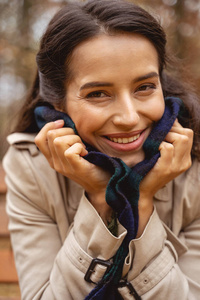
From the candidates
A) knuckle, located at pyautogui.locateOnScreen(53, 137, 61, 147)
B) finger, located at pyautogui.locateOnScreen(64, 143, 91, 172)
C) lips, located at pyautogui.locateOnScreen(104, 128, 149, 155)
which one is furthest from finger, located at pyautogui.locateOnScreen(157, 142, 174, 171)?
knuckle, located at pyautogui.locateOnScreen(53, 137, 61, 147)

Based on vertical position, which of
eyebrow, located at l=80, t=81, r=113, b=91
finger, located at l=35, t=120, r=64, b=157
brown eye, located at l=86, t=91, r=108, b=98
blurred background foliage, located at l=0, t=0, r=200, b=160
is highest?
eyebrow, located at l=80, t=81, r=113, b=91

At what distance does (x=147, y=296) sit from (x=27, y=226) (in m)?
0.78

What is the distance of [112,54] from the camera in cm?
161

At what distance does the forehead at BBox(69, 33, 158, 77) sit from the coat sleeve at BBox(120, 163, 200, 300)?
2.52 feet

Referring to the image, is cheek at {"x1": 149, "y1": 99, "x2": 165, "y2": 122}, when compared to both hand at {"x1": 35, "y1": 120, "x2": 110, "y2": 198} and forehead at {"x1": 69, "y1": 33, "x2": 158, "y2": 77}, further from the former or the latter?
hand at {"x1": 35, "y1": 120, "x2": 110, "y2": 198}

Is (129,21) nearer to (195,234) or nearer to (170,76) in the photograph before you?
(170,76)

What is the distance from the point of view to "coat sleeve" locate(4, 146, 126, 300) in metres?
1.69

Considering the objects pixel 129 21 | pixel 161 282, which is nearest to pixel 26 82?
pixel 129 21

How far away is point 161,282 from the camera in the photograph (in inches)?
65.5

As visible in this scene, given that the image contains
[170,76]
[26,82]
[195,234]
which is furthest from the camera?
[26,82]

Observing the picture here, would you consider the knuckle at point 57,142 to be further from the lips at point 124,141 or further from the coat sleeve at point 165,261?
the coat sleeve at point 165,261

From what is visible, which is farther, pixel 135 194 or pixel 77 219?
pixel 77 219

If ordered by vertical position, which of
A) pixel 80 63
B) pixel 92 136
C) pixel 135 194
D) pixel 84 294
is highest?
pixel 80 63

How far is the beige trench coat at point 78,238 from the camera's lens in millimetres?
1670
